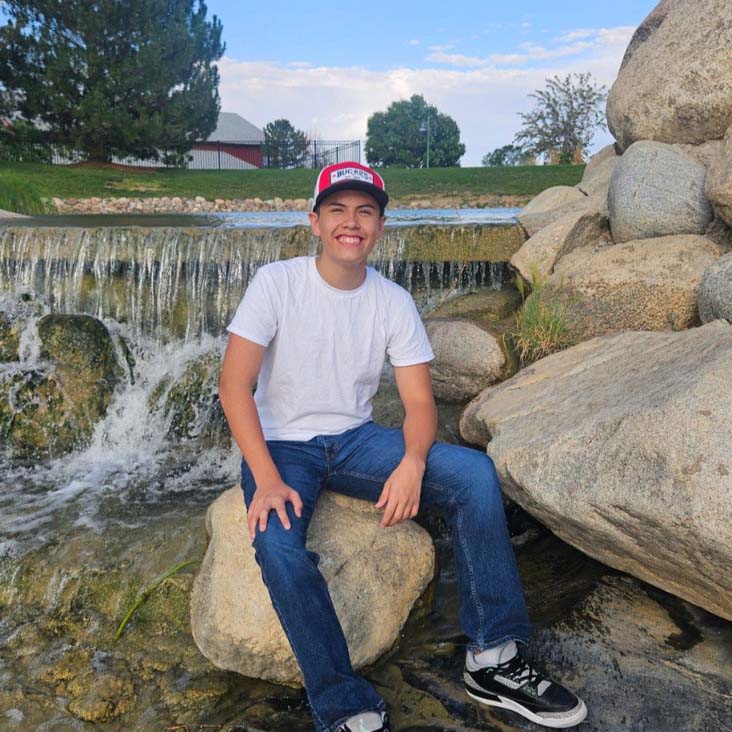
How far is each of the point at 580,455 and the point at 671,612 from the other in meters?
0.86

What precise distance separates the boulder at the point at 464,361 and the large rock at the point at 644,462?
1.58 meters

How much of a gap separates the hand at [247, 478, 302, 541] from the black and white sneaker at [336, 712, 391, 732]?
68 cm

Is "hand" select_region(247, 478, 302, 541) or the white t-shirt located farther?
the white t-shirt

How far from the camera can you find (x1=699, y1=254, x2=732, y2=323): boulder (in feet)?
15.2

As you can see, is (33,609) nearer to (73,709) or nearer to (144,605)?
(144,605)

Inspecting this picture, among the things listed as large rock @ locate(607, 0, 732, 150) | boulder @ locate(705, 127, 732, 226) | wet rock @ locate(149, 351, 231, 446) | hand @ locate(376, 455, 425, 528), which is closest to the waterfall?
wet rock @ locate(149, 351, 231, 446)

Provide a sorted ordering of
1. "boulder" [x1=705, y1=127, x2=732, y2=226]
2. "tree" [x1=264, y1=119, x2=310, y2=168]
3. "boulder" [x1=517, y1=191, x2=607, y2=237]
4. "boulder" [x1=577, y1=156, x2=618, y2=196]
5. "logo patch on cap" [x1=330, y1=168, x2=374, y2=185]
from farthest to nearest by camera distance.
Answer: "tree" [x1=264, y1=119, x2=310, y2=168] → "boulder" [x1=577, y1=156, x2=618, y2=196] → "boulder" [x1=517, y1=191, x2=607, y2=237] → "boulder" [x1=705, y1=127, x2=732, y2=226] → "logo patch on cap" [x1=330, y1=168, x2=374, y2=185]

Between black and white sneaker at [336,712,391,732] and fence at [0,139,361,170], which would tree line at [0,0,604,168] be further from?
black and white sneaker at [336,712,391,732]

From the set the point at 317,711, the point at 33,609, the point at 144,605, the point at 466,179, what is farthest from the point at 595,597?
the point at 466,179

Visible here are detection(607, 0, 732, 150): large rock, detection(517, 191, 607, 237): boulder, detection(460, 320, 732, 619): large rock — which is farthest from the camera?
detection(517, 191, 607, 237): boulder

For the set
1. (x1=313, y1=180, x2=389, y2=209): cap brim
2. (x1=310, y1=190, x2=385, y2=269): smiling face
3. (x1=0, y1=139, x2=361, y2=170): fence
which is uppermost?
(x1=0, y1=139, x2=361, y2=170): fence

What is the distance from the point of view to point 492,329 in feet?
19.0

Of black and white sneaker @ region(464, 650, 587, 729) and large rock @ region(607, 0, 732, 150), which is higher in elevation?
large rock @ region(607, 0, 732, 150)

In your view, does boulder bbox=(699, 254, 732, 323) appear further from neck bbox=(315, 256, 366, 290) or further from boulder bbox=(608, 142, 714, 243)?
neck bbox=(315, 256, 366, 290)
